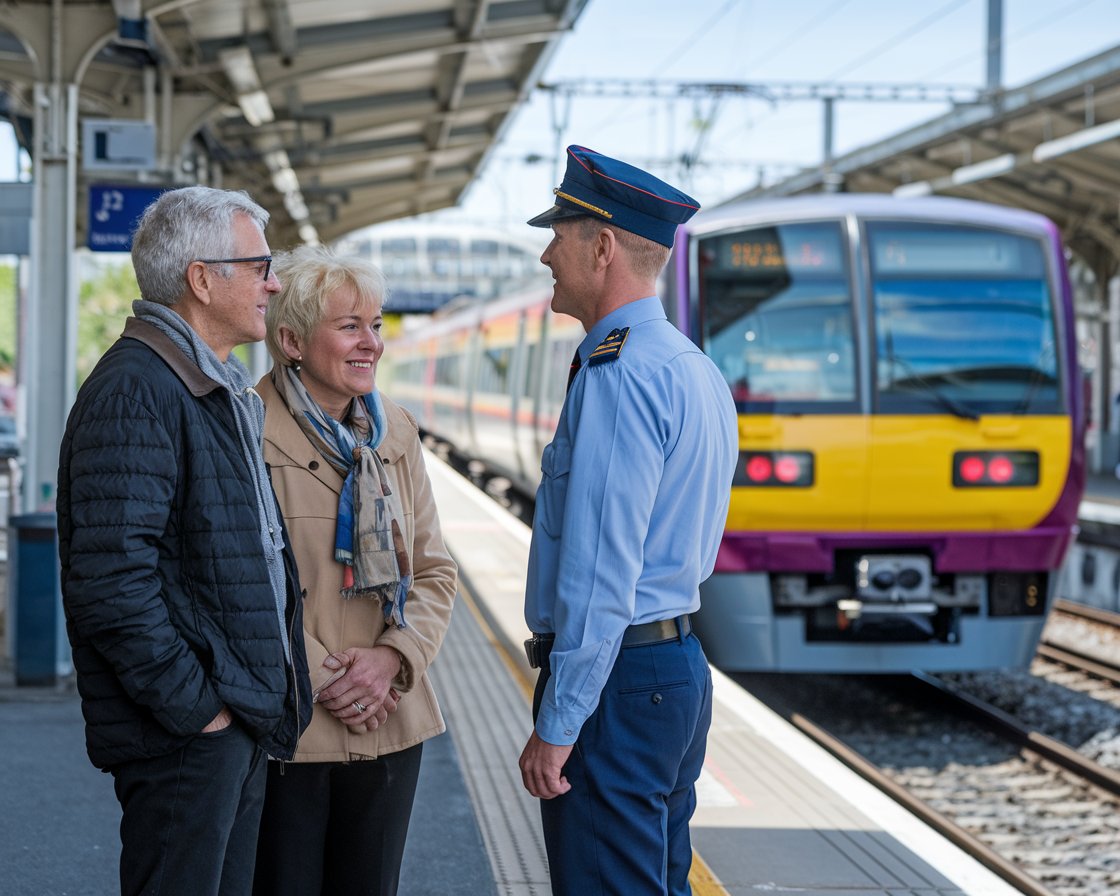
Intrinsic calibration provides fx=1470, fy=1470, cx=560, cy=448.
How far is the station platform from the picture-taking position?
13.0 feet

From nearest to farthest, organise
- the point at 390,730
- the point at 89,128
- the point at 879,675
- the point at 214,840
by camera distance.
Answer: the point at 214,840, the point at 390,730, the point at 89,128, the point at 879,675

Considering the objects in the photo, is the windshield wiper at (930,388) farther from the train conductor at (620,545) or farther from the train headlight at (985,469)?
the train conductor at (620,545)

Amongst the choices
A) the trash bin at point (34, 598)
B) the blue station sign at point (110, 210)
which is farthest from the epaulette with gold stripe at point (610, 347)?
the blue station sign at point (110, 210)

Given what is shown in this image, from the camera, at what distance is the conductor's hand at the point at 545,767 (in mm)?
2348

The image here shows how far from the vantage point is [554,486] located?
2465mm

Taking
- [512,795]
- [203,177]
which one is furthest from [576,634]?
[203,177]

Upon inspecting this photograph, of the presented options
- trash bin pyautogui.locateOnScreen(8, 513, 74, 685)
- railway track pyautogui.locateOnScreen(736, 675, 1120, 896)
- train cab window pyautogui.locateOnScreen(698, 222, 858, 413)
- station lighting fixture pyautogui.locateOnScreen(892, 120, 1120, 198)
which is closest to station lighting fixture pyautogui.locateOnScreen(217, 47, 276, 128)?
train cab window pyautogui.locateOnScreen(698, 222, 858, 413)

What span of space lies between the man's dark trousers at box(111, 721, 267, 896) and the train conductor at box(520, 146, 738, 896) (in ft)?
1.61

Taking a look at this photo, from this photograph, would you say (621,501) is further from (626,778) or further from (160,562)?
(160,562)

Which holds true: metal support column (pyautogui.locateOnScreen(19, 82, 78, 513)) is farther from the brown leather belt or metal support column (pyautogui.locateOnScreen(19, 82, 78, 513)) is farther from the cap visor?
the brown leather belt

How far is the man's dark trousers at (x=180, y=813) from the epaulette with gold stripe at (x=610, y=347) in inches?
32.1

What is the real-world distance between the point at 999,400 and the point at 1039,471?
0.42 m

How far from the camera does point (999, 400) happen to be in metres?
7.56

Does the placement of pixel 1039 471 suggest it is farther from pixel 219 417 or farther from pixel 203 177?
pixel 203 177
